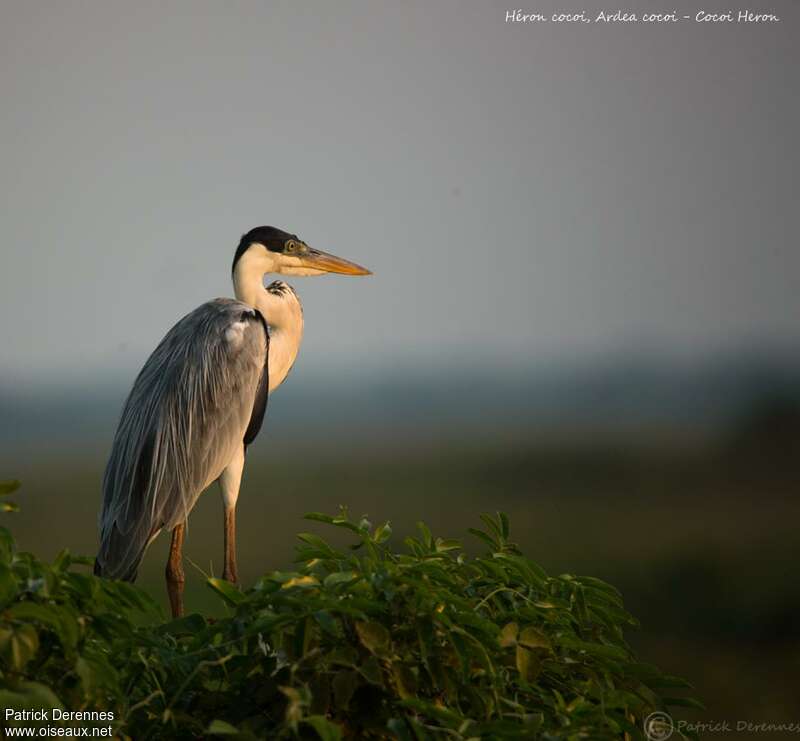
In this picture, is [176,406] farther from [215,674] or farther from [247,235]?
[215,674]

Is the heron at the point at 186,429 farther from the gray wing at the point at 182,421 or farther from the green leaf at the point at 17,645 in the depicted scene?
the green leaf at the point at 17,645

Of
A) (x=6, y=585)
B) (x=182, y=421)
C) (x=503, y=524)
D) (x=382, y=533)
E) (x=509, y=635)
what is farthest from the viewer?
(x=182, y=421)

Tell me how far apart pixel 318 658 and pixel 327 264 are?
244 cm

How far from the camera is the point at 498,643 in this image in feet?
5.90

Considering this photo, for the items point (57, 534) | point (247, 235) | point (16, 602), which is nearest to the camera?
point (16, 602)

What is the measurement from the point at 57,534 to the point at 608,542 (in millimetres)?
8489

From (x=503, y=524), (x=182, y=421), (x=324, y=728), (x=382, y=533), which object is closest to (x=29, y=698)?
(x=324, y=728)

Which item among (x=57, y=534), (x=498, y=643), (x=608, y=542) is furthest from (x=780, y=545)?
(x=498, y=643)

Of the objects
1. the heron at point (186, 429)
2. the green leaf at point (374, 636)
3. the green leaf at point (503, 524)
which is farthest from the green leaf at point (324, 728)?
the heron at point (186, 429)

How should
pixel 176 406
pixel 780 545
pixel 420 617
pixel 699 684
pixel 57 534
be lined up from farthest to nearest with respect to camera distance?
pixel 780 545 < pixel 57 534 < pixel 699 684 < pixel 176 406 < pixel 420 617

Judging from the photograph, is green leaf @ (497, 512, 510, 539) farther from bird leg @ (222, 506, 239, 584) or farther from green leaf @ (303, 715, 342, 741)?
bird leg @ (222, 506, 239, 584)

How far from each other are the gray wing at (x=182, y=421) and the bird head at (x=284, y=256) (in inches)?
9.6

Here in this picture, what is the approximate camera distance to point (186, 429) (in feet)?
11.5

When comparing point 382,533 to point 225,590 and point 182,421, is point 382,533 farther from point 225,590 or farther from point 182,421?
point 182,421
